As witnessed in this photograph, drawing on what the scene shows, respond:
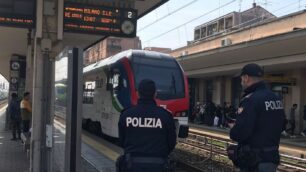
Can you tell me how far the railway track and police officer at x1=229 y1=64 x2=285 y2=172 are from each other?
5.99m

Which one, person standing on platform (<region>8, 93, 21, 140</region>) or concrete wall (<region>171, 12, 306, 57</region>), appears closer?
person standing on platform (<region>8, 93, 21, 140</region>)

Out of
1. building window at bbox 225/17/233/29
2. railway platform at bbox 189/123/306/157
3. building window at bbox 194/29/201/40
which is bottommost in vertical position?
railway platform at bbox 189/123/306/157

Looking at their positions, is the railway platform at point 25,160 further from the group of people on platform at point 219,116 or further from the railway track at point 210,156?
the group of people on platform at point 219,116

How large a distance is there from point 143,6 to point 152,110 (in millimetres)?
7845

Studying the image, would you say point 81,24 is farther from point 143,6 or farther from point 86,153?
point 86,153

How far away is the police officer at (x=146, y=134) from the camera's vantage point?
14.8 ft

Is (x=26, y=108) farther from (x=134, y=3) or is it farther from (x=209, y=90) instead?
(x=209, y=90)

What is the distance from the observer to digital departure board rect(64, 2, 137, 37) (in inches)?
376

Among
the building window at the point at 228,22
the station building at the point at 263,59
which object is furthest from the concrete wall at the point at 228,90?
the building window at the point at 228,22

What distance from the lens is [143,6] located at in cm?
1209

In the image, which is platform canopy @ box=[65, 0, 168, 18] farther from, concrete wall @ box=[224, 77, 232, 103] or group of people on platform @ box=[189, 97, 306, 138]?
concrete wall @ box=[224, 77, 232, 103]

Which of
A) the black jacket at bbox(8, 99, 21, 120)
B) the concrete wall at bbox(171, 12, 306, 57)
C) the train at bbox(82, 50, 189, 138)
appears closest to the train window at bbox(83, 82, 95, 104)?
the train at bbox(82, 50, 189, 138)

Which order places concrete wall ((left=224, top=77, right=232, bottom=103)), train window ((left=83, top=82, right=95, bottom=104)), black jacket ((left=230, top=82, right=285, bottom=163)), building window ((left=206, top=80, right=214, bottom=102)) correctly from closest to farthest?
black jacket ((left=230, top=82, right=285, bottom=163)) → train window ((left=83, top=82, right=95, bottom=104)) → concrete wall ((left=224, top=77, right=232, bottom=103)) → building window ((left=206, top=80, right=214, bottom=102))

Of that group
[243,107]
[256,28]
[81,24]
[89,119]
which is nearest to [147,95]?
[243,107]
